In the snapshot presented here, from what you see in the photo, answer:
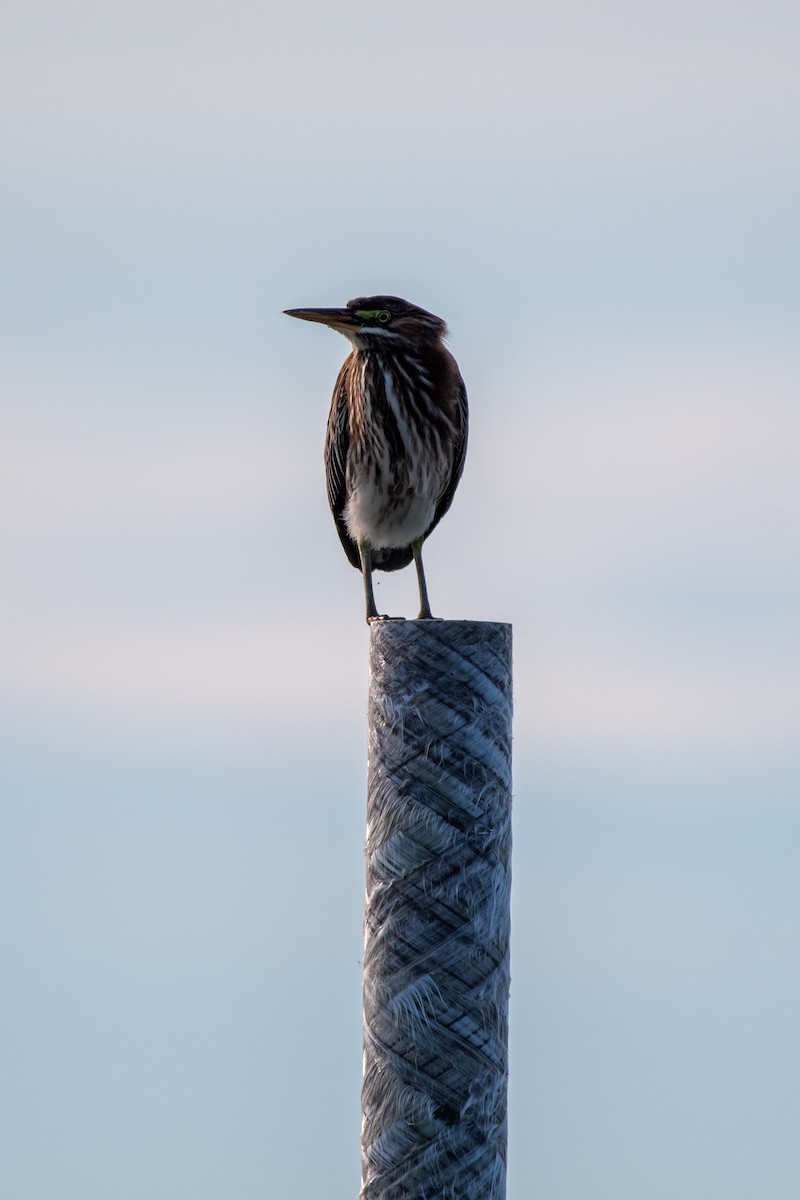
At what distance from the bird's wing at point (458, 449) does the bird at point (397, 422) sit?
1 centimetres

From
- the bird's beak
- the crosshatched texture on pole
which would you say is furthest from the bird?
the crosshatched texture on pole

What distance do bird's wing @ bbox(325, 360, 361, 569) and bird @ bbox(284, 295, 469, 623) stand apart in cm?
4

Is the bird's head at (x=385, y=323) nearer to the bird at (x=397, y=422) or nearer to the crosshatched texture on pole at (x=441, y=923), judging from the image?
the bird at (x=397, y=422)

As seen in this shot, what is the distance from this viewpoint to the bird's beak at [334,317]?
9498 millimetres

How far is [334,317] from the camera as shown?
31.5 ft

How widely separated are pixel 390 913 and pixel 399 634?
83cm

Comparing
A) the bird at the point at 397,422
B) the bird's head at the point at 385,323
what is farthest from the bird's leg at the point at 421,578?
the bird's head at the point at 385,323

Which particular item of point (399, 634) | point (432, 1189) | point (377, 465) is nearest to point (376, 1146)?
point (432, 1189)

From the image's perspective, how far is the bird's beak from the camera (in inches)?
374

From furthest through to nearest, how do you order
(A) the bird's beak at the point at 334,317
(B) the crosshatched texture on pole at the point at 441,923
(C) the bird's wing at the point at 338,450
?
1. (C) the bird's wing at the point at 338,450
2. (A) the bird's beak at the point at 334,317
3. (B) the crosshatched texture on pole at the point at 441,923

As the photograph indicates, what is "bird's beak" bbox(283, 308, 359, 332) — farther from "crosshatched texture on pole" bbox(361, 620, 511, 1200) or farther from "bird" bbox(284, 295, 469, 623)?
"crosshatched texture on pole" bbox(361, 620, 511, 1200)

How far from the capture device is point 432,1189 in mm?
4645

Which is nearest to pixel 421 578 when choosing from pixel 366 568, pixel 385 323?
pixel 366 568

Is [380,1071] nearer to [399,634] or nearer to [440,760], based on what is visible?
[440,760]
